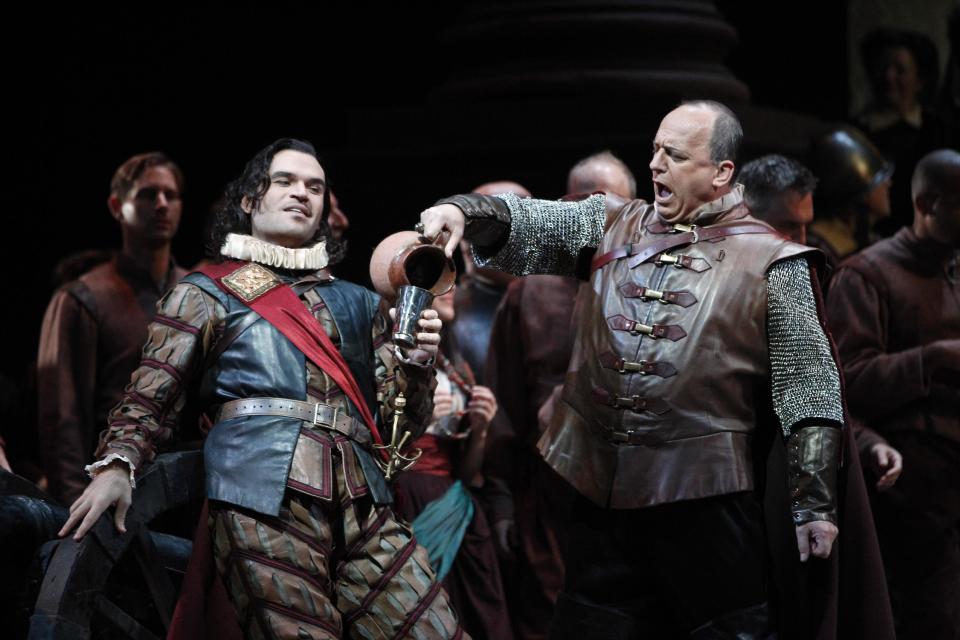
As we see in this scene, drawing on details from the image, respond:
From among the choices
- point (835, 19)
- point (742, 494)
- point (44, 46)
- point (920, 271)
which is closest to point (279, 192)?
point (742, 494)

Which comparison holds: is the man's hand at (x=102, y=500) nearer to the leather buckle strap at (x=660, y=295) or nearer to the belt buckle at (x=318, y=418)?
the belt buckle at (x=318, y=418)

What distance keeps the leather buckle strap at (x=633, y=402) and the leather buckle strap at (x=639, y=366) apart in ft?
0.21

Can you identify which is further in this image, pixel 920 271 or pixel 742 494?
pixel 920 271

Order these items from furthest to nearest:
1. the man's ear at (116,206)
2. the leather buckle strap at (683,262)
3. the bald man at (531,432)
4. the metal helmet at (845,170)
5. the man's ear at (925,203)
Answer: the metal helmet at (845,170), the man's ear at (116,206), the bald man at (531,432), the man's ear at (925,203), the leather buckle strap at (683,262)

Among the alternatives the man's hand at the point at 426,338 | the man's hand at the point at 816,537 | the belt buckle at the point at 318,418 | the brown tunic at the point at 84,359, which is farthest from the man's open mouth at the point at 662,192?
the brown tunic at the point at 84,359

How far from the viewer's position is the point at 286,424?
4.21 meters

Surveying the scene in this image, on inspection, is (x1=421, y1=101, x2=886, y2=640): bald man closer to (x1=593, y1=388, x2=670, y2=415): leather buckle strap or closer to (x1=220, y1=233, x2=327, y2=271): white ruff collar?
(x1=593, y1=388, x2=670, y2=415): leather buckle strap

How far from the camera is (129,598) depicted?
450cm

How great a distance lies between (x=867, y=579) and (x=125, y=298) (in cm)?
295

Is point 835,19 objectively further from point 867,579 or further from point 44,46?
point 867,579

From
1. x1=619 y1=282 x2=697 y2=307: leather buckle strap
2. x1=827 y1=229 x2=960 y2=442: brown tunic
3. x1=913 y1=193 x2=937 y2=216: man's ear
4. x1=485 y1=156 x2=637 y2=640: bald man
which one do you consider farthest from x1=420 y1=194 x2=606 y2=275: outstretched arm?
x1=913 y1=193 x2=937 y2=216: man's ear

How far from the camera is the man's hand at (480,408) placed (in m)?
5.60

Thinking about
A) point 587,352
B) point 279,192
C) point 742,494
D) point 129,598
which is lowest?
point 129,598

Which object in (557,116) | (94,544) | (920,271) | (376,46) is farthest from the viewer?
(376,46)
